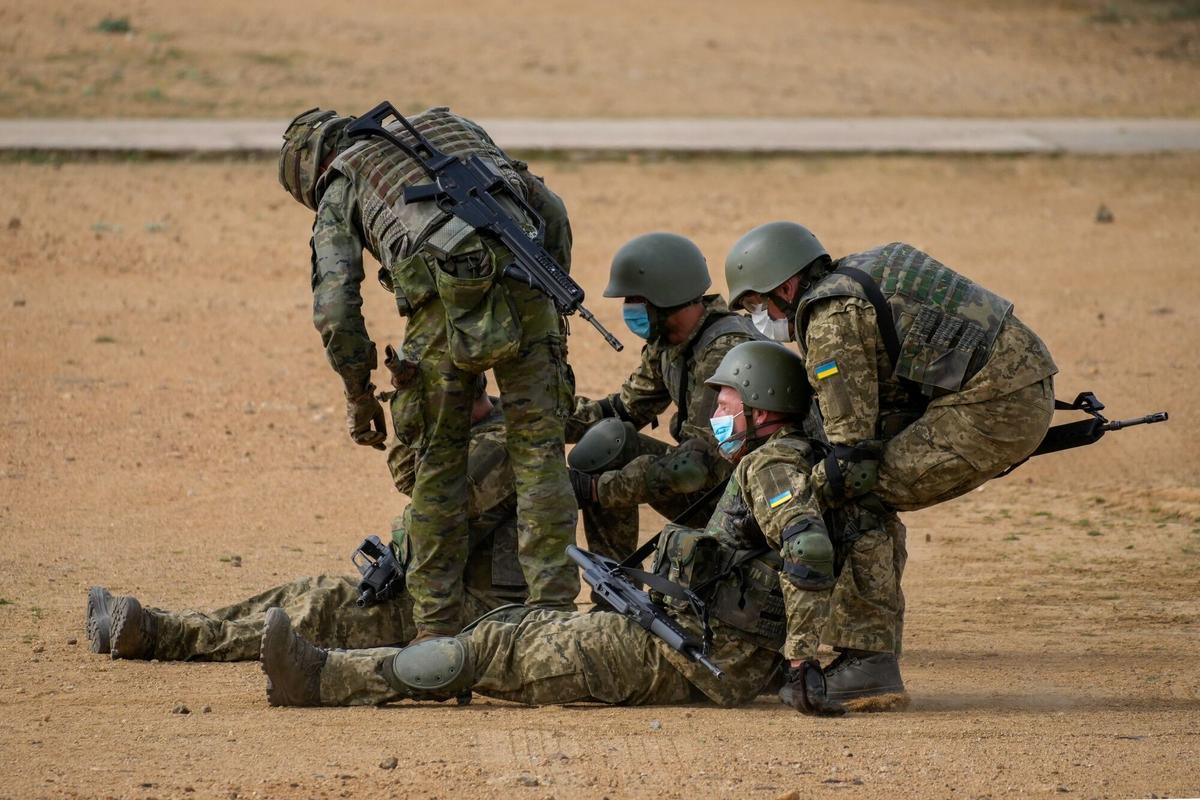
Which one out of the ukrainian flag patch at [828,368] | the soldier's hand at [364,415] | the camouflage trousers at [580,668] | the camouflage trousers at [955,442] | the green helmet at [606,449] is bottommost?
the camouflage trousers at [580,668]

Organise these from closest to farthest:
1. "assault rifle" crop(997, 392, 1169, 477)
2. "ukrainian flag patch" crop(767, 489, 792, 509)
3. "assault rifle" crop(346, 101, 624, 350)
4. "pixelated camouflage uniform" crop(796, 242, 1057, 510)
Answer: "ukrainian flag patch" crop(767, 489, 792, 509) < "pixelated camouflage uniform" crop(796, 242, 1057, 510) < "assault rifle" crop(997, 392, 1169, 477) < "assault rifle" crop(346, 101, 624, 350)

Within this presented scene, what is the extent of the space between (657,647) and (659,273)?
177cm

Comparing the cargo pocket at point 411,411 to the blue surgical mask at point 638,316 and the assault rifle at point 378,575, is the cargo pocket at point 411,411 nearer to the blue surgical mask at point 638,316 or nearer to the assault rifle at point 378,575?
the assault rifle at point 378,575

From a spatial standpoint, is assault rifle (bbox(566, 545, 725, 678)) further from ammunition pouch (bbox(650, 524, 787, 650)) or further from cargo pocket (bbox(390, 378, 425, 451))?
cargo pocket (bbox(390, 378, 425, 451))

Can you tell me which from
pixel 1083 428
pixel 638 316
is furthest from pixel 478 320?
Result: pixel 1083 428

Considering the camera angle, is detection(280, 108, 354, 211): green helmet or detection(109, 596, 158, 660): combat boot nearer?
detection(109, 596, 158, 660): combat boot

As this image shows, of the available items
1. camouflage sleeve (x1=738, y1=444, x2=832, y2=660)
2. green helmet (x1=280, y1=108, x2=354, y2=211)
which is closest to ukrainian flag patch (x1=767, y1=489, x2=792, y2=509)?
camouflage sleeve (x1=738, y1=444, x2=832, y2=660)

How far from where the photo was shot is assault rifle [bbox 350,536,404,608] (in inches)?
273

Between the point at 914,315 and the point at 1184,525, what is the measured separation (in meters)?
3.86

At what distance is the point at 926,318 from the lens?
20.2 ft

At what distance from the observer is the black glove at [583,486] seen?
23.8ft

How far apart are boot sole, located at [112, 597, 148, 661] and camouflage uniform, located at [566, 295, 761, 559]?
6.17 ft

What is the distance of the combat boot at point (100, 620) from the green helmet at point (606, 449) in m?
1.96

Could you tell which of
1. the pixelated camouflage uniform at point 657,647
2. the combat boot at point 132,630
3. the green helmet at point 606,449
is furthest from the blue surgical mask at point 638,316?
the combat boot at point 132,630
